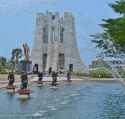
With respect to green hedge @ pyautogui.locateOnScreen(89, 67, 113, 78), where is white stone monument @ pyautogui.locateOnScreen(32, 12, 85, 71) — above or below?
above

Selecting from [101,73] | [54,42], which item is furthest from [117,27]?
[54,42]

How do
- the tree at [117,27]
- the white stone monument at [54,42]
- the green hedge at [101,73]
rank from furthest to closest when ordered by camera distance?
the white stone monument at [54,42] → the green hedge at [101,73] → the tree at [117,27]

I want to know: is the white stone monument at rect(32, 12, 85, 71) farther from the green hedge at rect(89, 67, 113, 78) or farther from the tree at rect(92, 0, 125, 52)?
the tree at rect(92, 0, 125, 52)

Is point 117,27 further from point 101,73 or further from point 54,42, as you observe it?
point 54,42

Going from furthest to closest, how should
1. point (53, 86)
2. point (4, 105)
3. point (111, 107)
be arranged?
point (53, 86), point (4, 105), point (111, 107)

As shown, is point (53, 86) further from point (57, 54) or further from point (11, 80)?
point (57, 54)

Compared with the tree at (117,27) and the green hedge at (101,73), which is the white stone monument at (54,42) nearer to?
the green hedge at (101,73)

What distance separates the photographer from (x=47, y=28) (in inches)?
5472

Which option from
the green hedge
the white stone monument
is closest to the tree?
the green hedge

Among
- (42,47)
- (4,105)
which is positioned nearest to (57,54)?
(42,47)

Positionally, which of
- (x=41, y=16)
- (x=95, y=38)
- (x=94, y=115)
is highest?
(x=41, y=16)

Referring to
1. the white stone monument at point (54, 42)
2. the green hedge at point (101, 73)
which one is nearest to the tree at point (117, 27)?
the green hedge at point (101, 73)

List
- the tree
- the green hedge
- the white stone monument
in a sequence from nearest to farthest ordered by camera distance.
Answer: the tree, the green hedge, the white stone monument

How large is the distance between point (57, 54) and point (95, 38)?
74202 millimetres
